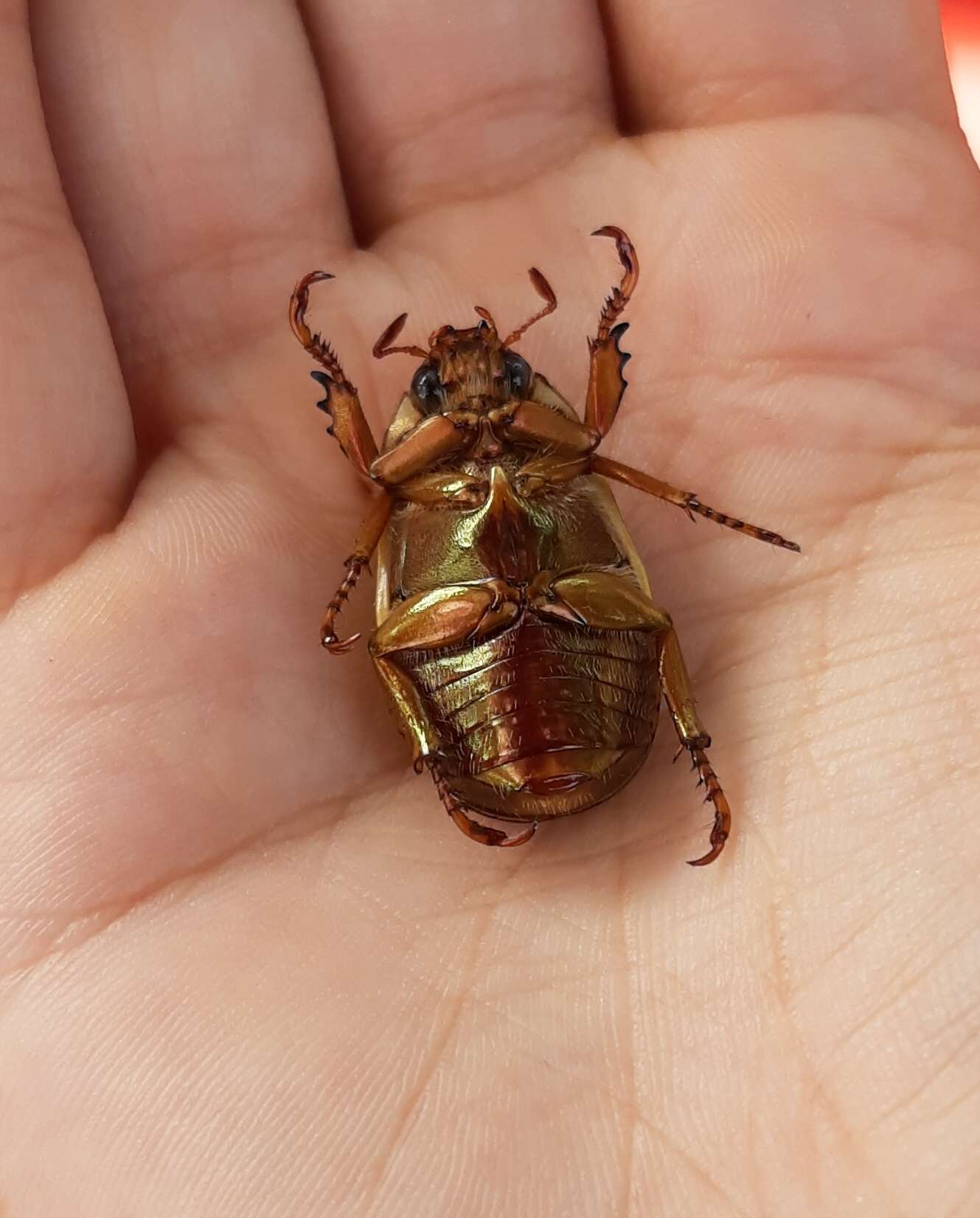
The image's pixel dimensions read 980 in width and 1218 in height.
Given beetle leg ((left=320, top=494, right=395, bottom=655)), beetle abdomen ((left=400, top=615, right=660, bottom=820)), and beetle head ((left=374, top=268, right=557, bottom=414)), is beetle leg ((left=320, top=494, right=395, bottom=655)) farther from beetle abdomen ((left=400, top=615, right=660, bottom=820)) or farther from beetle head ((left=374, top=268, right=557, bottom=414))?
beetle head ((left=374, top=268, right=557, bottom=414))

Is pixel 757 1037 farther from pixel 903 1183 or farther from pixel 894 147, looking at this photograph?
pixel 894 147

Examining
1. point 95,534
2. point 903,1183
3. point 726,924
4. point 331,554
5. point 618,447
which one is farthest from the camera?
point 618,447

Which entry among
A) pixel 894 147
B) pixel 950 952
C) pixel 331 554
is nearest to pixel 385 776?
pixel 331 554

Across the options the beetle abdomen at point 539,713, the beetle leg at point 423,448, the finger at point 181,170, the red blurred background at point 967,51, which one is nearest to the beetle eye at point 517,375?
the beetle leg at point 423,448

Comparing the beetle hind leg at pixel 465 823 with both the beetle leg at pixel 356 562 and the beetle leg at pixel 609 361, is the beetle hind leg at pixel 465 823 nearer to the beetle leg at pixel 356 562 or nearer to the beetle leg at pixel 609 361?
the beetle leg at pixel 356 562

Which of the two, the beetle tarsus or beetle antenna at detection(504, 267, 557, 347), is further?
beetle antenna at detection(504, 267, 557, 347)

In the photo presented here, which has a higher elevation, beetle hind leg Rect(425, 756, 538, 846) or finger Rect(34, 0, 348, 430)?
finger Rect(34, 0, 348, 430)

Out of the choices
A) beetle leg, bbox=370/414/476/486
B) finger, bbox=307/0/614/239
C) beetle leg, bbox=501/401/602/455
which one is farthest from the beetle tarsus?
finger, bbox=307/0/614/239
